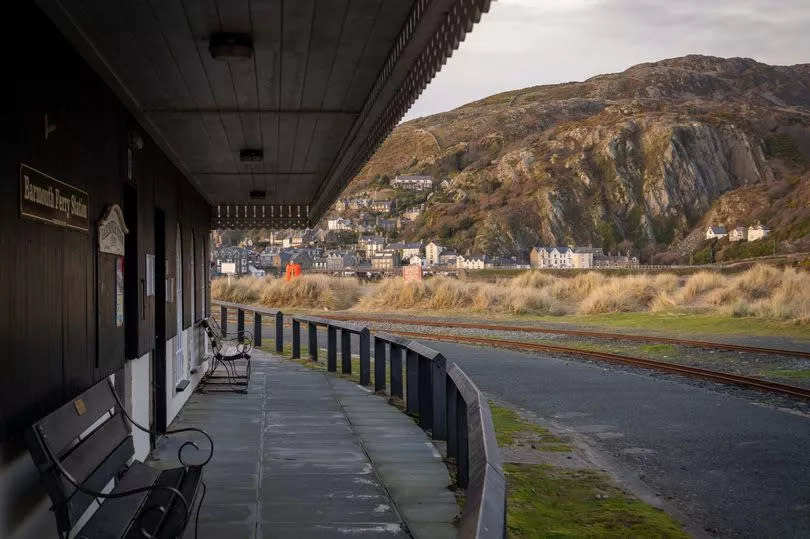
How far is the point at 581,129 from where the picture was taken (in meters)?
170

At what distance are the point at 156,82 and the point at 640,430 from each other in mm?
7047

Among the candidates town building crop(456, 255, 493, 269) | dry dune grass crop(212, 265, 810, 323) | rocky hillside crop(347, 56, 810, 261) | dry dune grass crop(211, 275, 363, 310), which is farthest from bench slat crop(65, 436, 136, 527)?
rocky hillside crop(347, 56, 810, 261)

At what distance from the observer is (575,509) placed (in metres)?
7.35

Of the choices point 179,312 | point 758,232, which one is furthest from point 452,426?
point 758,232

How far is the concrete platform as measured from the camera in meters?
6.23

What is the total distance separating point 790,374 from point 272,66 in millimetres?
12428

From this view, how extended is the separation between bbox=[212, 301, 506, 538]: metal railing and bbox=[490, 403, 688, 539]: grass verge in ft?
1.87

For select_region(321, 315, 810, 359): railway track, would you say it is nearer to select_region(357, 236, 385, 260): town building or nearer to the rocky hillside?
the rocky hillside

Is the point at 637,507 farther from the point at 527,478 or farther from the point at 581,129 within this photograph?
the point at 581,129

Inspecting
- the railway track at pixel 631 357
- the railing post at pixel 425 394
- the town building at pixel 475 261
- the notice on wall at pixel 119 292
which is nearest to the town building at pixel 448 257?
the town building at pixel 475 261

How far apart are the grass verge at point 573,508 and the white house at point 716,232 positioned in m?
133

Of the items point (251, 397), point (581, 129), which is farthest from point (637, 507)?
point (581, 129)

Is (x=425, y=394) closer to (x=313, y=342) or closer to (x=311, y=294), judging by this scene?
(x=313, y=342)

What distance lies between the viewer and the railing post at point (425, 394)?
983 centimetres
